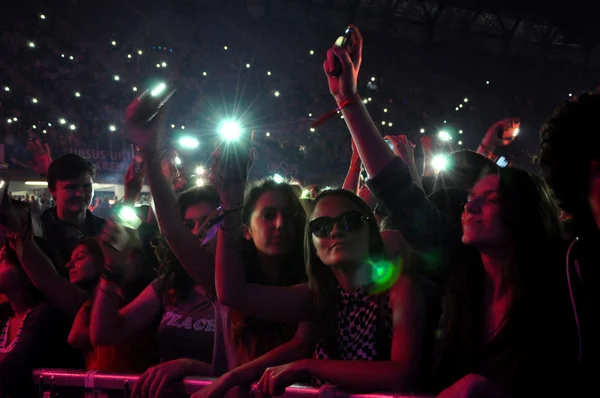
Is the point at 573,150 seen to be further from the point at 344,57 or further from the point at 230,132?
the point at 230,132

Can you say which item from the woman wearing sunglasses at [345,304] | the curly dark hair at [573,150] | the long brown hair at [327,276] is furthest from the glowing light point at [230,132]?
the curly dark hair at [573,150]

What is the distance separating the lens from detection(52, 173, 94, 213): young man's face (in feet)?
13.2

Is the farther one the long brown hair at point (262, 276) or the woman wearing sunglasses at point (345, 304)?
the long brown hair at point (262, 276)

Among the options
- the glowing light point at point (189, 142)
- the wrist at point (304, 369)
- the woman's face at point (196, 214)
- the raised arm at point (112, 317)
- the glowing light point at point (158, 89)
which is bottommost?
the wrist at point (304, 369)

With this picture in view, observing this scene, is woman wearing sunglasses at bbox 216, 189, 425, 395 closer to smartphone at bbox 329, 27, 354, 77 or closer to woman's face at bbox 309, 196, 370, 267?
woman's face at bbox 309, 196, 370, 267

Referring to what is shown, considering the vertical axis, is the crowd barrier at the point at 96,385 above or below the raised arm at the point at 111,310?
below

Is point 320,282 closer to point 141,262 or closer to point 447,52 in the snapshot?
point 141,262

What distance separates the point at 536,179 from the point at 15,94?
20.1 m

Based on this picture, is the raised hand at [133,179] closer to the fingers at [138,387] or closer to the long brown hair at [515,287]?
the fingers at [138,387]

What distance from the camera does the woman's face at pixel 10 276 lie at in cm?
286

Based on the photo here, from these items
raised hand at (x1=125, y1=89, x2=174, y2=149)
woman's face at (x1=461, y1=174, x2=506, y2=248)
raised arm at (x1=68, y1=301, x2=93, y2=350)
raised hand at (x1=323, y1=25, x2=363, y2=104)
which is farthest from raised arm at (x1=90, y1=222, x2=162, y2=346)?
woman's face at (x1=461, y1=174, x2=506, y2=248)

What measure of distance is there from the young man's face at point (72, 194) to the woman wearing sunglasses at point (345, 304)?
2.34 m

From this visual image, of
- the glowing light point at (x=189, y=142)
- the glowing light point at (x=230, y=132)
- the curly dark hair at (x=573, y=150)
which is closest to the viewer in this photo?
the curly dark hair at (x=573, y=150)

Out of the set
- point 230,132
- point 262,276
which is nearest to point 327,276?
point 262,276
